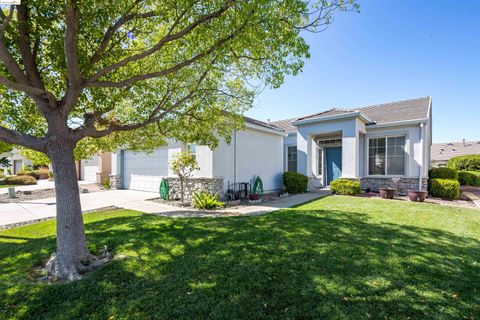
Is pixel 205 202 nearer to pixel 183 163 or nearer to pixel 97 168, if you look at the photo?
pixel 183 163

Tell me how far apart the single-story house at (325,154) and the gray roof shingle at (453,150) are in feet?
76.9

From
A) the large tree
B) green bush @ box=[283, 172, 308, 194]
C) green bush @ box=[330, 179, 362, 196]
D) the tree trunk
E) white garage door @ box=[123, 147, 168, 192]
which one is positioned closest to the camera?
the large tree

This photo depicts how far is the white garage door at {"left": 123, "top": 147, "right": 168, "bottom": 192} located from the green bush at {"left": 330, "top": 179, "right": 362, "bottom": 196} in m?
9.41

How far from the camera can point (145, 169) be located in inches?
571

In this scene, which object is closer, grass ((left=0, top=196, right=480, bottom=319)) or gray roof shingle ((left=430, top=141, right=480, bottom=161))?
grass ((left=0, top=196, right=480, bottom=319))

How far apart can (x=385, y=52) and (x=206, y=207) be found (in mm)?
10570

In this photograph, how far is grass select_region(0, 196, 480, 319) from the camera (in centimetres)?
287

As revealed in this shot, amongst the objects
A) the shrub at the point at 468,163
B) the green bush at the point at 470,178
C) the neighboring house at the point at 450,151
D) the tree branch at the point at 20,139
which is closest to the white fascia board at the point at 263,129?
the tree branch at the point at 20,139

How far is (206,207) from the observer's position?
9.20m

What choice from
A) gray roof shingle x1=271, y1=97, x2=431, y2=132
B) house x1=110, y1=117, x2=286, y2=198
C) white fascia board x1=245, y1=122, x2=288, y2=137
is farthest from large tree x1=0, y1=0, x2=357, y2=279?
gray roof shingle x1=271, y1=97, x2=431, y2=132

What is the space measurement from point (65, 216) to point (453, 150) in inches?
1703

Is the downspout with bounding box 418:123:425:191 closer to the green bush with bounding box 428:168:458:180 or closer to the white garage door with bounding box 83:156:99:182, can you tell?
the green bush with bounding box 428:168:458:180

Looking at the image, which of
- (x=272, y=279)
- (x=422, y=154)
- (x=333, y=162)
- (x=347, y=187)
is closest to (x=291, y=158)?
(x=333, y=162)

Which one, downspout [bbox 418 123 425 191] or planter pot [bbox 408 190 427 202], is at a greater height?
downspout [bbox 418 123 425 191]
